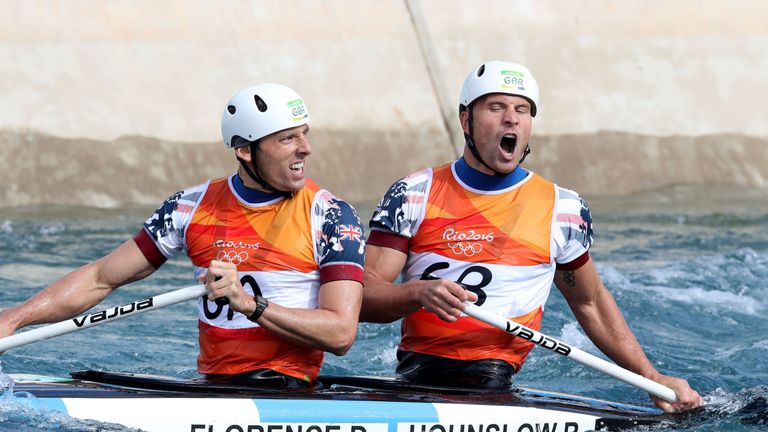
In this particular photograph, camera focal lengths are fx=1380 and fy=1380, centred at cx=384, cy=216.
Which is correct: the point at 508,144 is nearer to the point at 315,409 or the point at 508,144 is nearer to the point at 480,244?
the point at 480,244

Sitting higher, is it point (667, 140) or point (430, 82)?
point (430, 82)

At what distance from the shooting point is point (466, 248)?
6.03m

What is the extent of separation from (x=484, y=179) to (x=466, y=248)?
12.8 inches

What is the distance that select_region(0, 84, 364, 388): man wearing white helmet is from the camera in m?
5.55

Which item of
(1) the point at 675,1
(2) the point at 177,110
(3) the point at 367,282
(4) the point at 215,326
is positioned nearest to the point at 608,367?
(3) the point at 367,282

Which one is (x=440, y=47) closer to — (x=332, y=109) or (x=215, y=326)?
(x=332, y=109)

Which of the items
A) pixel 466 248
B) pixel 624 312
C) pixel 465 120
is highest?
pixel 465 120

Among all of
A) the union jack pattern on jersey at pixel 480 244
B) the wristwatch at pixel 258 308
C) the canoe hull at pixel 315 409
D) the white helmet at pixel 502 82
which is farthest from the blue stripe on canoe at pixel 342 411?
the white helmet at pixel 502 82

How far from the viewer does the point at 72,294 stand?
577 cm

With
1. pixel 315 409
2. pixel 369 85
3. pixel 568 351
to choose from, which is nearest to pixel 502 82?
pixel 568 351

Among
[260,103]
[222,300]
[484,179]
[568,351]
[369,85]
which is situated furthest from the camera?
[369,85]

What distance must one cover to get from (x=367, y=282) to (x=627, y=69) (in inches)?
437

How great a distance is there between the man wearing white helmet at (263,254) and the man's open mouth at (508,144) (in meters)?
0.82

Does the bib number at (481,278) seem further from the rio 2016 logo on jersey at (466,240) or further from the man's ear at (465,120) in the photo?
the man's ear at (465,120)
